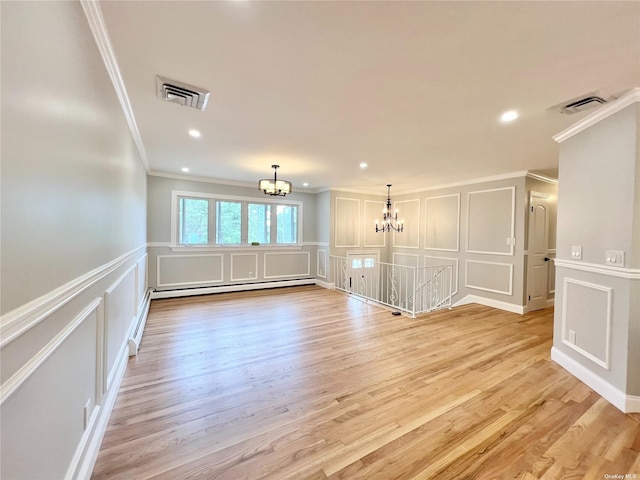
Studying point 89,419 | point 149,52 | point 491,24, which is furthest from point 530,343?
point 149,52

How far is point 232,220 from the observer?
6117mm

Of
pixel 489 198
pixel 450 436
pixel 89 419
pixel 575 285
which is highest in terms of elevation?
pixel 489 198

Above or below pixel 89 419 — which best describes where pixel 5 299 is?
above

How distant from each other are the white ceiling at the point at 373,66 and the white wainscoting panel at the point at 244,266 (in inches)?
127

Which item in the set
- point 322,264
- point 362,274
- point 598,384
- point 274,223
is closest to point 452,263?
point 362,274

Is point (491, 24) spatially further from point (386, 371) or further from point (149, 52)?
point (386, 371)

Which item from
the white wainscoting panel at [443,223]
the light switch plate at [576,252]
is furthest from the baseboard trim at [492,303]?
the light switch plate at [576,252]

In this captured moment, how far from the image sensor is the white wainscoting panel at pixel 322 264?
6805 millimetres

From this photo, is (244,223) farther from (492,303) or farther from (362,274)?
(492,303)

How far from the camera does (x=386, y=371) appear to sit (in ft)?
8.68

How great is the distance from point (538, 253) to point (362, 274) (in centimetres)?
365

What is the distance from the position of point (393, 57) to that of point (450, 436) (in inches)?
102

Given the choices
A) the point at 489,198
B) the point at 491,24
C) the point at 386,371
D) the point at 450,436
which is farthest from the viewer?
the point at 489,198

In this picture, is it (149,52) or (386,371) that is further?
(386,371)
